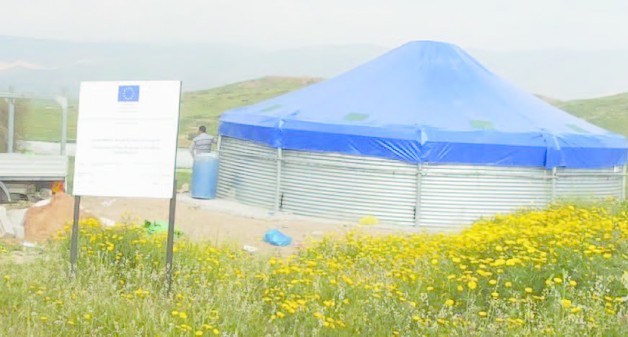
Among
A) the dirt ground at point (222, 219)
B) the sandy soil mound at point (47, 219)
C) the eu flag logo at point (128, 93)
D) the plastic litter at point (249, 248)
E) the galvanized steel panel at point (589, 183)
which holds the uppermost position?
the eu flag logo at point (128, 93)

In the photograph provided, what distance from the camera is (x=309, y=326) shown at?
6141mm

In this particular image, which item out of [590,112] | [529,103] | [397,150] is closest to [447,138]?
[397,150]

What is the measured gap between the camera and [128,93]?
8250 millimetres

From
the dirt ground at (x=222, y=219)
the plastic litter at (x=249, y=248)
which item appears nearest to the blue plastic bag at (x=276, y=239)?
the dirt ground at (x=222, y=219)

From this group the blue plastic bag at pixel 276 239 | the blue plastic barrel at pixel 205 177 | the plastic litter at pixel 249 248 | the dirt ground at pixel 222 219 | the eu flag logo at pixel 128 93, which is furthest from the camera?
the blue plastic barrel at pixel 205 177

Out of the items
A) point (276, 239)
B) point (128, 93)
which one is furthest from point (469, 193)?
point (128, 93)

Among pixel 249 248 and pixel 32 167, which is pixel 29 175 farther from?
pixel 249 248

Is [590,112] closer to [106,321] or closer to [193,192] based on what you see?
[193,192]

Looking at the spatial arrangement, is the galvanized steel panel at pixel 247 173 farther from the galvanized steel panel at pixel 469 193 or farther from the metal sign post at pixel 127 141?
the metal sign post at pixel 127 141

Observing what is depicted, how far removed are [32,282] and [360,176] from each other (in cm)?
1003

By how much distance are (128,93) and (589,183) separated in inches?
500

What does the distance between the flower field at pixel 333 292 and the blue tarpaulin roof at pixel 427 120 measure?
7.57 m

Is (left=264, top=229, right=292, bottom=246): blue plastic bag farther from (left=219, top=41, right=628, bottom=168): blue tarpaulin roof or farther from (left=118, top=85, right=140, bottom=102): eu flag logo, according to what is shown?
(left=118, top=85, right=140, bottom=102): eu flag logo

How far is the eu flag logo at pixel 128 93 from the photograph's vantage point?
8211 millimetres
